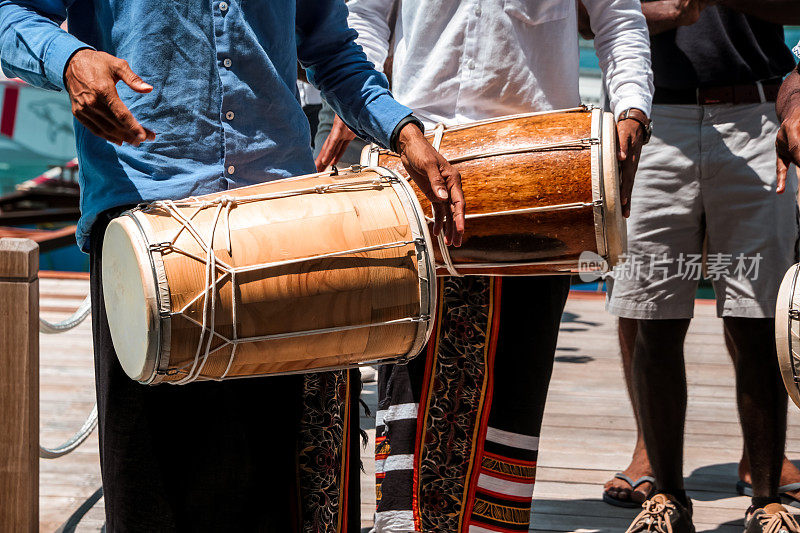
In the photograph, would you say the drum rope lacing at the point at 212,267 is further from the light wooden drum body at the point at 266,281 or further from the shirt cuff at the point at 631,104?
the shirt cuff at the point at 631,104

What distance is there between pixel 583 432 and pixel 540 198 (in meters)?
2.01

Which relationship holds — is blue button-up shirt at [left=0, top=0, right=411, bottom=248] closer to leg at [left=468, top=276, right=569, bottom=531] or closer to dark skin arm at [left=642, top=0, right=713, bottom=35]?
leg at [left=468, top=276, right=569, bottom=531]

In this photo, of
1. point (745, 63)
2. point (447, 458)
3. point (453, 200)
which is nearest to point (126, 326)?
point (453, 200)

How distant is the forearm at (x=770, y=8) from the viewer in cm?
291

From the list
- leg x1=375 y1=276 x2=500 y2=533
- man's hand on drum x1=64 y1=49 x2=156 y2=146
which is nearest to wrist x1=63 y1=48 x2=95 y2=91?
man's hand on drum x1=64 y1=49 x2=156 y2=146

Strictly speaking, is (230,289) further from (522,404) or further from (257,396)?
(522,404)

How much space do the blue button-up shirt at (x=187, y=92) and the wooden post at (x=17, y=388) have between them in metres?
0.73

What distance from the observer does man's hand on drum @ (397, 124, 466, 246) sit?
1.82m

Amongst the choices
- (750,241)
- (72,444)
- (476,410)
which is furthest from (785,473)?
(72,444)

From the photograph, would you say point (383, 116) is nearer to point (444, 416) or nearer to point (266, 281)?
point (266, 281)

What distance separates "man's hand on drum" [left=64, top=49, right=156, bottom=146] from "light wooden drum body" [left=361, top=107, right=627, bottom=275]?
0.90 metres

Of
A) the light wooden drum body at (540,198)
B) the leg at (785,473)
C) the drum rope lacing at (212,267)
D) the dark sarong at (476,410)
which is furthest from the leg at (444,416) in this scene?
the leg at (785,473)

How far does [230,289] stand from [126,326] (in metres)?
0.18

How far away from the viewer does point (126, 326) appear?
1.57 meters
